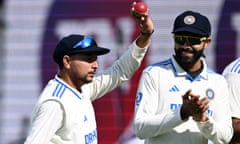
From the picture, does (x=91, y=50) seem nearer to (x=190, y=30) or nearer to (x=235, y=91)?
(x=190, y=30)

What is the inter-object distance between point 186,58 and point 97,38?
13.0 feet

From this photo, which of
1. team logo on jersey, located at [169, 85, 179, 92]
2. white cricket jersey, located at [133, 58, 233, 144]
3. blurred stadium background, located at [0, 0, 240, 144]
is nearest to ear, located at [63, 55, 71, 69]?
white cricket jersey, located at [133, 58, 233, 144]

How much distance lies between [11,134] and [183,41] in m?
4.55

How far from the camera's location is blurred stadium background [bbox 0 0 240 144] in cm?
853

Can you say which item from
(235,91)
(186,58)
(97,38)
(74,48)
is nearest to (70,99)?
(74,48)

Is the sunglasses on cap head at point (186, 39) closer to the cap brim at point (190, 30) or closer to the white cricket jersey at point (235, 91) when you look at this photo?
the cap brim at point (190, 30)

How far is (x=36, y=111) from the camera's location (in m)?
4.58

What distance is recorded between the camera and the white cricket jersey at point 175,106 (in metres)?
4.80

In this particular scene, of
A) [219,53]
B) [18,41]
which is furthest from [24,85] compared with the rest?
[219,53]

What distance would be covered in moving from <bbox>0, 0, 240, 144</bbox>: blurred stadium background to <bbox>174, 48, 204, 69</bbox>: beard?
3358 mm

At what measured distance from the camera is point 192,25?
196 inches

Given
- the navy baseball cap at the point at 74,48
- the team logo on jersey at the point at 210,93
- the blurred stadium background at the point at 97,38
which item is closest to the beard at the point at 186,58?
the team logo on jersey at the point at 210,93

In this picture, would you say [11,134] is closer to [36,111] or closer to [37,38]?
[37,38]

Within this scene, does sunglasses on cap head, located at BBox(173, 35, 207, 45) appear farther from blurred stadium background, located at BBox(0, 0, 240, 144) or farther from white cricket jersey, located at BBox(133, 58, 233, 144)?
blurred stadium background, located at BBox(0, 0, 240, 144)
